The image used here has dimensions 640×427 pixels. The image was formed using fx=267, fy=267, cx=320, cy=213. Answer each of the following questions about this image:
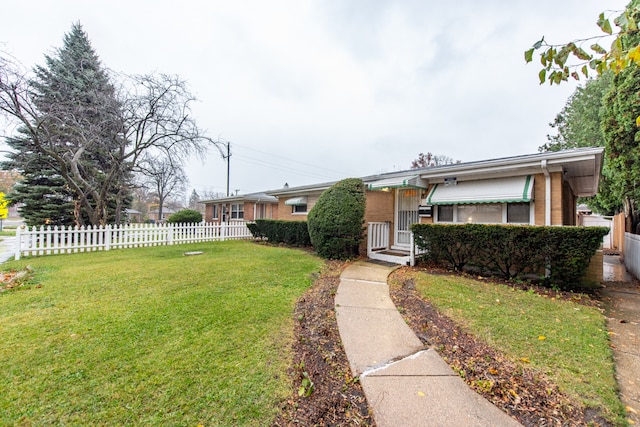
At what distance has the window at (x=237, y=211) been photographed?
21250 mm

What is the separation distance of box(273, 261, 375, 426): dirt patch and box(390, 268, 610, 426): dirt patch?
1126 mm

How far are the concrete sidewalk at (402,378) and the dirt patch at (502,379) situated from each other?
0.44 feet

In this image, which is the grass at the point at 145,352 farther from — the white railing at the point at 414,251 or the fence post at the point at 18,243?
the fence post at the point at 18,243

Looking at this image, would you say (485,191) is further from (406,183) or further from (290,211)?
(290,211)

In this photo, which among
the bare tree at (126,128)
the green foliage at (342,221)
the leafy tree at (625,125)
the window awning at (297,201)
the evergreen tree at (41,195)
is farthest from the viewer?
the evergreen tree at (41,195)

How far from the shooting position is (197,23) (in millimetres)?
9203

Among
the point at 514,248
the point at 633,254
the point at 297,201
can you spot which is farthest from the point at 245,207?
the point at 633,254

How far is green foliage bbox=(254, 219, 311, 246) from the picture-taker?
448 inches

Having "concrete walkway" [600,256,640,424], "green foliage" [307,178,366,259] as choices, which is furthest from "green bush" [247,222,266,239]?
"concrete walkway" [600,256,640,424]

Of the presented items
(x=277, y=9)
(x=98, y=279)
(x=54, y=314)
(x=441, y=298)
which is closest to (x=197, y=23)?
(x=277, y=9)

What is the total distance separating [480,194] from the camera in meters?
7.24

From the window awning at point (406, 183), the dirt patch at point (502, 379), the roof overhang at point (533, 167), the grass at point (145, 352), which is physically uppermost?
the roof overhang at point (533, 167)

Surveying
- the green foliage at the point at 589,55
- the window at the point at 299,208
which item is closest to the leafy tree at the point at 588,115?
the window at the point at 299,208

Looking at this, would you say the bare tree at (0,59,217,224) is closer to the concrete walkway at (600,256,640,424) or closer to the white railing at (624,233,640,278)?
the concrete walkway at (600,256,640,424)
